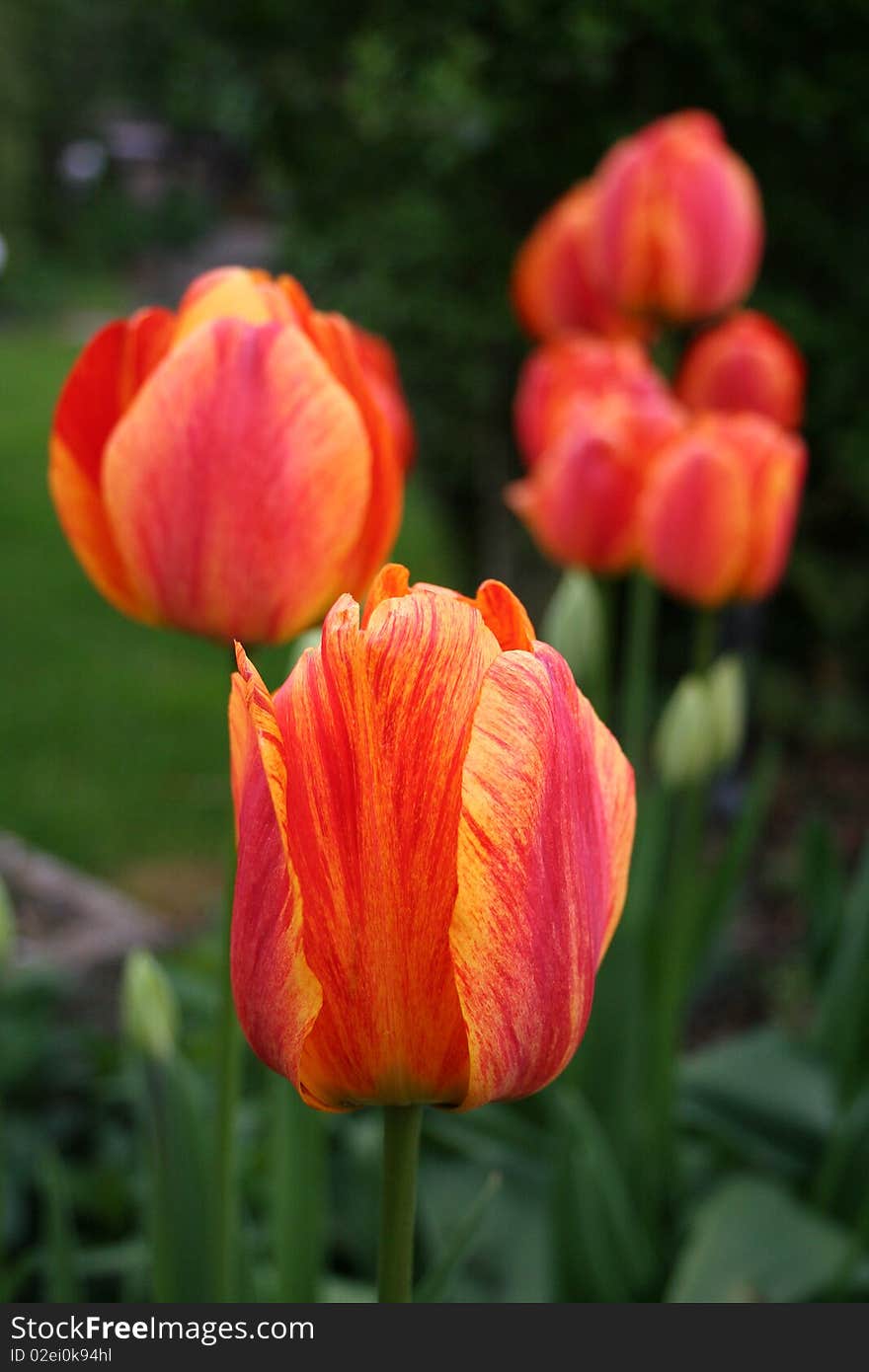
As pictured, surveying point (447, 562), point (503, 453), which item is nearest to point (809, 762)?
point (503, 453)

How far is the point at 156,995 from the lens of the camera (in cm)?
102

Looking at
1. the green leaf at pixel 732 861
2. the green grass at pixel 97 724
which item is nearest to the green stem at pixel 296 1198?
the green leaf at pixel 732 861

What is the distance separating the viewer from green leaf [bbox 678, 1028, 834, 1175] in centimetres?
177

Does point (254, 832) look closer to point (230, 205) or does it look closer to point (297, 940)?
point (297, 940)

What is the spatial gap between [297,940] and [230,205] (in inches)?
854

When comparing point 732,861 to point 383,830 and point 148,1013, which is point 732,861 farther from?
point 383,830

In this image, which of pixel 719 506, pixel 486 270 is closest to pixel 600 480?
pixel 719 506

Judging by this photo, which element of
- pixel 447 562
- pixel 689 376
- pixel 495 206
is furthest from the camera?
pixel 447 562

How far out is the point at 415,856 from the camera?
1.88 ft

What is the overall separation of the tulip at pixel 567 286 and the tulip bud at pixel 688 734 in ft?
2.07

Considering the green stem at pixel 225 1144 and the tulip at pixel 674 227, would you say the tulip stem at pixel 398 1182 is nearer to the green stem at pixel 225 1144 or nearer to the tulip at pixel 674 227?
the green stem at pixel 225 1144

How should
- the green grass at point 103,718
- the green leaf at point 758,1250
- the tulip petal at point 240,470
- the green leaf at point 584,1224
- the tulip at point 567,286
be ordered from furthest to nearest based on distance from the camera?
1. the green grass at point 103,718
2. the tulip at point 567,286
3. the green leaf at point 758,1250
4. the green leaf at point 584,1224
5. the tulip petal at point 240,470

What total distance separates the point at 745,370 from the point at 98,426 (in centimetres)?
110

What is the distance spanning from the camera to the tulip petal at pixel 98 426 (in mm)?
902
